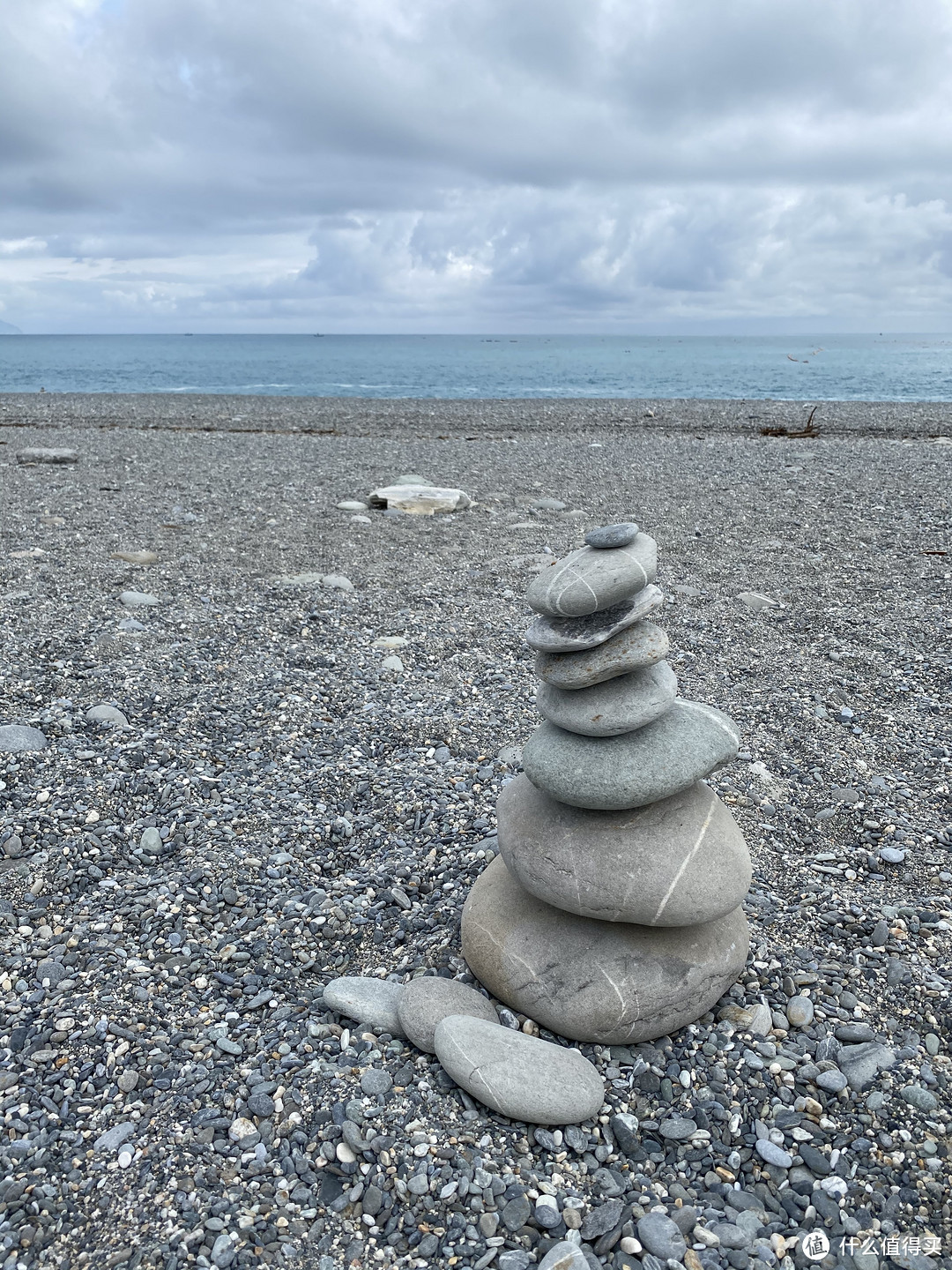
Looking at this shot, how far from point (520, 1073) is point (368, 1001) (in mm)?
742

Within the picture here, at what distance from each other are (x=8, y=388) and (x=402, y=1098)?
4689cm

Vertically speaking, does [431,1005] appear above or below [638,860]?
below

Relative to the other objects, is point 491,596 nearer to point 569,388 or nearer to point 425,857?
point 425,857

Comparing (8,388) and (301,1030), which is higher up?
(8,388)

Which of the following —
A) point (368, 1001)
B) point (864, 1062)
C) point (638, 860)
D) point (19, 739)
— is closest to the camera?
point (864, 1062)

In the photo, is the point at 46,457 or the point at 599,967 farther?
the point at 46,457

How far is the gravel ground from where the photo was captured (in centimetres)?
269

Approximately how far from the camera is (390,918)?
4.09 meters

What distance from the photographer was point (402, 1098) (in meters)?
3.06

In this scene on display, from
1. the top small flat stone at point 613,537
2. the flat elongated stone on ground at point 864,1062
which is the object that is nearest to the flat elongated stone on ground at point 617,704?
the top small flat stone at point 613,537

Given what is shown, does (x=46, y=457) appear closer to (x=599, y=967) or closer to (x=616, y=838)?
(x=616, y=838)

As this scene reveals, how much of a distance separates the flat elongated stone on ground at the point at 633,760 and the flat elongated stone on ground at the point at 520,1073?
3.06 feet

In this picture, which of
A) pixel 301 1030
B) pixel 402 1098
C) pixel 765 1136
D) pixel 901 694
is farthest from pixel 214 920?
pixel 901 694

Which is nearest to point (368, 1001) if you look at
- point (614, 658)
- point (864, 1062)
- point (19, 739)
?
point (614, 658)
